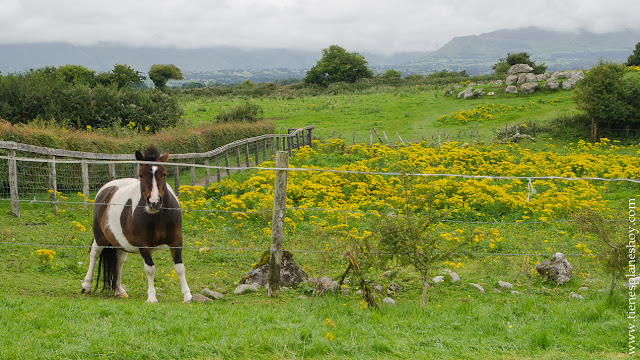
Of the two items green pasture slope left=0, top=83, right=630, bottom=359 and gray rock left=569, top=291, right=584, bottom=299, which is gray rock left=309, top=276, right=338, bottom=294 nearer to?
green pasture slope left=0, top=83, right=630, bottom=359

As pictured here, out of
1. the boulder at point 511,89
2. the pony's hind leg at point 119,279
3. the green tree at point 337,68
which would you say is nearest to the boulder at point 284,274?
the pony's hind leg at point 119,279

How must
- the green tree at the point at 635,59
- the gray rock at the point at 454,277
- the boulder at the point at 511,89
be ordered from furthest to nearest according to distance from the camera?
the green tree at the point at 635,59 < the boulder at the point at 511,89 < the gray rock at the point at 454,277

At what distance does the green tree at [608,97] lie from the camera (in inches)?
1181

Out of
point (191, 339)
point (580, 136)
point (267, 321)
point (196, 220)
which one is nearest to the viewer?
point (191, 339)

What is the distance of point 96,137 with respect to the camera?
1683 cm

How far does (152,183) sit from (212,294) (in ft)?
6.27

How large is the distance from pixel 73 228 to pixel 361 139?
2223 centimetres

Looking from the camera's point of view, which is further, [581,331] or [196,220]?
[196,220]

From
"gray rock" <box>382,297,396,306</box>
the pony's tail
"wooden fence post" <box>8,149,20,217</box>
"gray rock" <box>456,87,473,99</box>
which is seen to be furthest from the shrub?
"gray rock" <box>382,297,396,306</box>

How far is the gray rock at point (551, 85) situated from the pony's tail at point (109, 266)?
41784 mm

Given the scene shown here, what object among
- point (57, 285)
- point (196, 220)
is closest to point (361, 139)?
point (196, 220)

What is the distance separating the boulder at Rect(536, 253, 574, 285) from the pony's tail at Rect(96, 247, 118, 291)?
6.84 meters

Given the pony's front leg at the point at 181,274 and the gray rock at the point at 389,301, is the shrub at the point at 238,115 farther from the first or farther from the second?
the gray rock at the point at 389,301

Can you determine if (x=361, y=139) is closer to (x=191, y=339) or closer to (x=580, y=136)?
(x=580, y=136)
